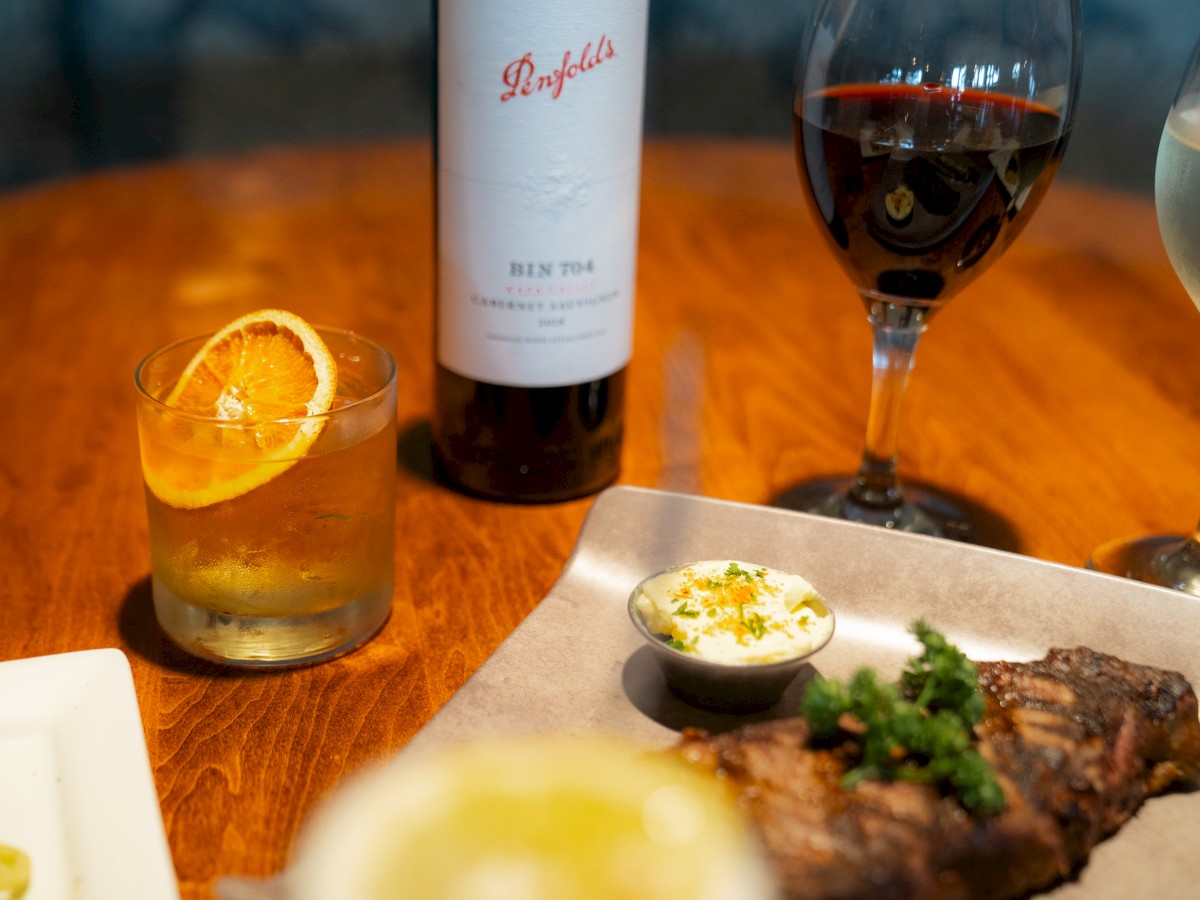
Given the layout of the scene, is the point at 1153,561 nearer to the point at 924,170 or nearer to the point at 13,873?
the point at 924,170

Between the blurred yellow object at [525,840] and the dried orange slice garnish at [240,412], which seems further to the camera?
the dried orange slice garnish at [240,412]

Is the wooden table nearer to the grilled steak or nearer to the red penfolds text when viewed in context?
the grilled steak

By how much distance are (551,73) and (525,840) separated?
0.60 metres

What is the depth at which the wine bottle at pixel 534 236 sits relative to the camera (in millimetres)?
916

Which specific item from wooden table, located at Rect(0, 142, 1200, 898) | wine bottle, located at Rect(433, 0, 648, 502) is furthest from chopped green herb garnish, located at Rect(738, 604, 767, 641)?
A: wine bottle, located at Rect(433, 0, 648, 502)

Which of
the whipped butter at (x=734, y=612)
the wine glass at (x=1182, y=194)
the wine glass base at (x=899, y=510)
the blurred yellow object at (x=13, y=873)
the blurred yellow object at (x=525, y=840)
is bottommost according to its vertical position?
the wine glass base at (x=899, y=510)

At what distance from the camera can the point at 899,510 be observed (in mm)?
1081

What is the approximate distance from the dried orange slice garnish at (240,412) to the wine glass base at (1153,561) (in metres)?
0.62

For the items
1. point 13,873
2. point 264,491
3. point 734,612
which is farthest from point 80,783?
point 734,612

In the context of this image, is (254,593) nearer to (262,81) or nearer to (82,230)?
(82,230)

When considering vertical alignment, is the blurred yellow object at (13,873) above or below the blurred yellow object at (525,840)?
below

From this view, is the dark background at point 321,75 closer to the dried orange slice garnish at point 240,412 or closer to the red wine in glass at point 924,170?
the red wine in glass at point 924,170

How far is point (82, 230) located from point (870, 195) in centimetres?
116

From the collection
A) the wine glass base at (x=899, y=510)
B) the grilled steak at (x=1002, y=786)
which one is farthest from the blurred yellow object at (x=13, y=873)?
the wine glass base at (x=899, y=510)
